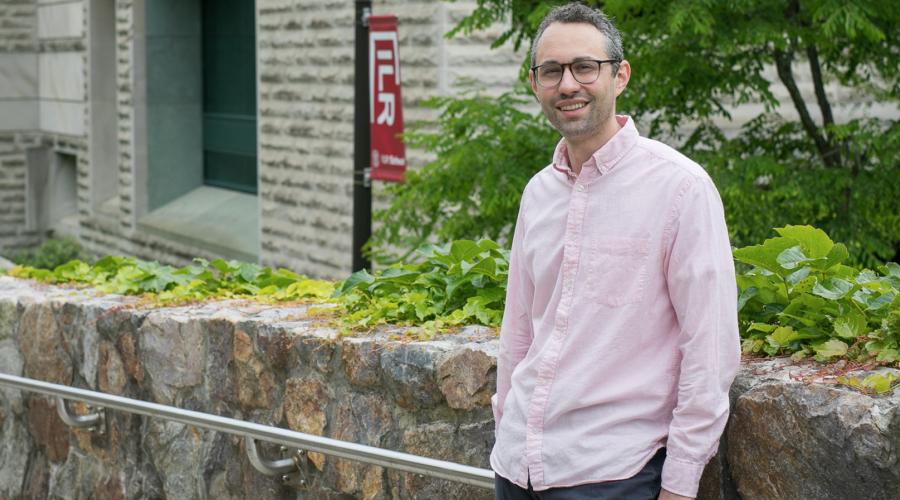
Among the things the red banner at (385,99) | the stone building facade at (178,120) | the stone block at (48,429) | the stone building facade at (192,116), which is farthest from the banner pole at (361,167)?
the stone block at (48,429)

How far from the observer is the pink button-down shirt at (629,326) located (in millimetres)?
2988

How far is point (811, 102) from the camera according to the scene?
41.2 feet

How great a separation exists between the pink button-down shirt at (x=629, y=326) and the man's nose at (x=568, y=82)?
14 cm

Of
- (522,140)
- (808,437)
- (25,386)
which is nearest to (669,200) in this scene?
(808,437)

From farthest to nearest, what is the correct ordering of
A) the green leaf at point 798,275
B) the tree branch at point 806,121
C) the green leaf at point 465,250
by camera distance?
the tree branch at point 806,121
the green leaf at point 465,250
the green leaf at point 798,275

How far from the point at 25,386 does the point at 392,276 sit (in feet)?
6.08

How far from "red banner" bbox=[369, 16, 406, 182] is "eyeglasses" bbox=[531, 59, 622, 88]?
8.10m

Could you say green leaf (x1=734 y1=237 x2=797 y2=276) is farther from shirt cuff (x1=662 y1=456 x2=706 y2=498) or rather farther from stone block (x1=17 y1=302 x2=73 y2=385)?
stone block (x1=17 y1=302 x2=73 y2=385)

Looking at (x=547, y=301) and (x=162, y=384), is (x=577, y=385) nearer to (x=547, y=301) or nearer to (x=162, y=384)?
(x=547, y=301)

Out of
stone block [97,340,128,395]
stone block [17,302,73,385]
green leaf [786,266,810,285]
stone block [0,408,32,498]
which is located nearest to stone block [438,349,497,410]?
green leaf [786,266,810,285]

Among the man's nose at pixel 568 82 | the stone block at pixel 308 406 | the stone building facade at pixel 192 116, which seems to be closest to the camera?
the man's nose at pixel 568 82

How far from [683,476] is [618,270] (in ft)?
1.46

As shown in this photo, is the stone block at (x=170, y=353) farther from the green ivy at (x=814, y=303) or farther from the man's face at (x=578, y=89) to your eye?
the man's face at (x=578, y=89)

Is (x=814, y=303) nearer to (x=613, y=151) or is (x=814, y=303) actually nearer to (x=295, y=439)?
(x=613, y=151)
